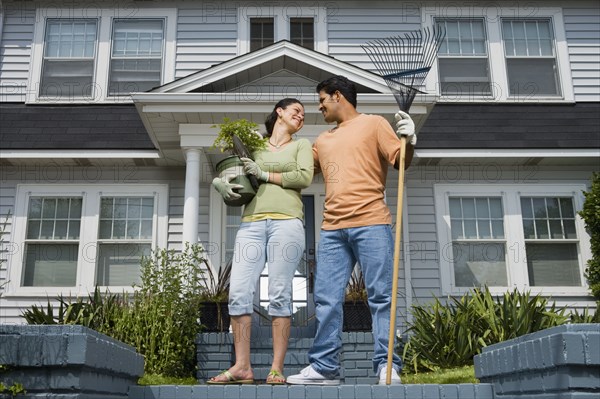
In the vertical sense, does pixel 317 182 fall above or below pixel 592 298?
above

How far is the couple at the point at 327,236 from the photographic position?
3.79 m

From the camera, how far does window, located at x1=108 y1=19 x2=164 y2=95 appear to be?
10.4m

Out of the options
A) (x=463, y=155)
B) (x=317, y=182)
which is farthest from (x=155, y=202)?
(x=463, y=155)

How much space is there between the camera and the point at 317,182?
31.5 ft

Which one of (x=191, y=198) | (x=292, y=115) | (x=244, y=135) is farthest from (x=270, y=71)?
(x=244, y=135)

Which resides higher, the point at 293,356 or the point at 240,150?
the point at 240,150

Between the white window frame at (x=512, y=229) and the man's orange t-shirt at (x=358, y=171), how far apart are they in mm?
5778

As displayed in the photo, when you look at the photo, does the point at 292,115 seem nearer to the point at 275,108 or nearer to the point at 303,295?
the point at 275,108

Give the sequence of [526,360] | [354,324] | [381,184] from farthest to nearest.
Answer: [354,324] → [381,184] → [526,360]

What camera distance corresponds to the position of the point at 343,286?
3.88m

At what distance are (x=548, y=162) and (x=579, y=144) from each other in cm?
52

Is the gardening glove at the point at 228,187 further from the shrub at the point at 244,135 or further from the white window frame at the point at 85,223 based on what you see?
the white window frame at the point at 85,223

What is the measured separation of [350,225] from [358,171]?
13.9 inches

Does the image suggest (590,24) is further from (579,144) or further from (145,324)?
(145,324)
